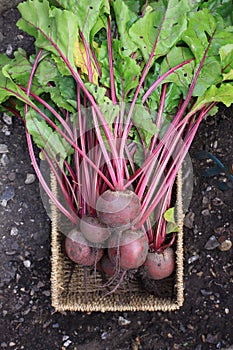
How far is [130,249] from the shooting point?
152cm

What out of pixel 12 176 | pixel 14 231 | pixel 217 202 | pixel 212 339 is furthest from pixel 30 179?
pixel 212 339

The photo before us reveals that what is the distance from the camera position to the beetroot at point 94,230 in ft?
5.08

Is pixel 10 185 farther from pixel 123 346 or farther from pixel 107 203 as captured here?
pixel 123 346

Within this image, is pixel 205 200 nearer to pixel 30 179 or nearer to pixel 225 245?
pixel 225 245

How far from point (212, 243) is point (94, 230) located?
0.48 meters

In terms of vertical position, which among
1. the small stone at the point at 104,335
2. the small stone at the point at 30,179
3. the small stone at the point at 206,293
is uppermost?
the small stone at the point at 30,179

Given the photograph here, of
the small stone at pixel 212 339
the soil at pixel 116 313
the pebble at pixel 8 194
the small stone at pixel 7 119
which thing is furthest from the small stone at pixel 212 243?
the small stone at pixel 7 119

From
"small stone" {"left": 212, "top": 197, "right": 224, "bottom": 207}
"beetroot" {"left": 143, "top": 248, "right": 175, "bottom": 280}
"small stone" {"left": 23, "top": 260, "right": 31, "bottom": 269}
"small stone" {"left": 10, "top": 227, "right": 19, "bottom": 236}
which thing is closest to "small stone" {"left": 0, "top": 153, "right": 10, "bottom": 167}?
"small stone" {"left": 10, "top": 227, "right": 19, "bottom": 236}

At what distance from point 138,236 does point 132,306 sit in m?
0.26

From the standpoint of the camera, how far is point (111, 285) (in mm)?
1716

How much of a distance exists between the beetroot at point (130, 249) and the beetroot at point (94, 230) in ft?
0.10

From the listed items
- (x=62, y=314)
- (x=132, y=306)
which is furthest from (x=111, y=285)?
(x=62, y=314)

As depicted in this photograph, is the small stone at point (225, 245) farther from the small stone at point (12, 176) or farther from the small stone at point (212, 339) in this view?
the small stone at point (12, 176)

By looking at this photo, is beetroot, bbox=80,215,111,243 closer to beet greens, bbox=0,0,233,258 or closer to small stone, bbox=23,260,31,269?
beet greens, bbox=0,0,233,258
